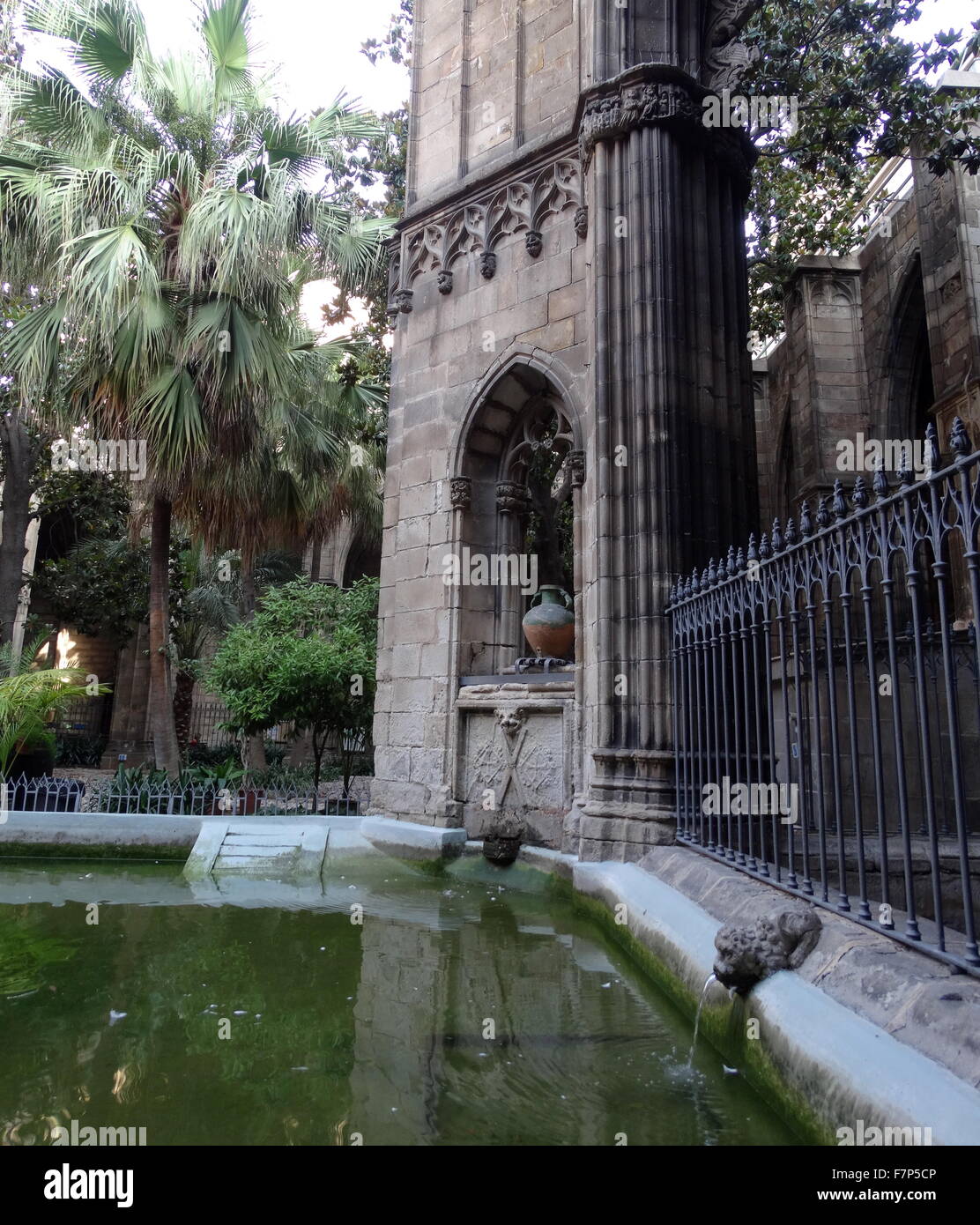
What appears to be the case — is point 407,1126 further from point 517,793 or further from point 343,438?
point 343,438

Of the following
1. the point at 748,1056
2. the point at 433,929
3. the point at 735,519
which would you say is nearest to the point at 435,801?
the point at 433,929

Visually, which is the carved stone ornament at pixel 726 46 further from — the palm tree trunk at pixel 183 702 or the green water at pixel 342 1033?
the palm tree trunk at pixel 183 702

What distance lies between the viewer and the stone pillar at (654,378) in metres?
6.46

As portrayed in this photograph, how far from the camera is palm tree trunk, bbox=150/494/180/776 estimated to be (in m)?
11.0

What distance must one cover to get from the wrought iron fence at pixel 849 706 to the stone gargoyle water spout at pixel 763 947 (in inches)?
8.4

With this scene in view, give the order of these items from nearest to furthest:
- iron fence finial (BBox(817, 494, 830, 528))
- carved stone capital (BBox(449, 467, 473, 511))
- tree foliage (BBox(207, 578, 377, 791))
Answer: iron fence finial (BBox(817, 494, 830, 528)) < carved stone capital (BBox(449, 467, 473, 511)) < tree foliage (BBox(207, 578, 377, 791))

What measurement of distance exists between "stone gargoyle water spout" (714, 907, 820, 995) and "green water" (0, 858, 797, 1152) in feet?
1.15

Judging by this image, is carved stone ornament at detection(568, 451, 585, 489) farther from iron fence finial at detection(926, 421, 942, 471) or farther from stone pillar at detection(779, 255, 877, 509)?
stone pillar at detection(779, 255, 877, 509)

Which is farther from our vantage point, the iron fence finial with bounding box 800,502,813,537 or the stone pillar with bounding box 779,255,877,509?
the stone pillar with bounding box 779,255,877,509

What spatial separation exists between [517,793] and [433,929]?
2.30m

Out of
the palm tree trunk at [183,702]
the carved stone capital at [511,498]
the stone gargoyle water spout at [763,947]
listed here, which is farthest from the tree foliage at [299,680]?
the palm tree trunk at [183,702]

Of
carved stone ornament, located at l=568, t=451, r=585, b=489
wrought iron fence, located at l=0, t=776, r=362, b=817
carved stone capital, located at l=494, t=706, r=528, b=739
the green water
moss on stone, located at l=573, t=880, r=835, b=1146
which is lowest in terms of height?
the green water

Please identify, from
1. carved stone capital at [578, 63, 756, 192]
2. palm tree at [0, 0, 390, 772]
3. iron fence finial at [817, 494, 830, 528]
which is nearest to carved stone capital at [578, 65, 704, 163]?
carved stone capital at [578, 63, 756, 192]

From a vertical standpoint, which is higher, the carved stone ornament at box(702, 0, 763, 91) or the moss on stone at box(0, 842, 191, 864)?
the carved stone ornament at box(702, 0, 763, 91)
